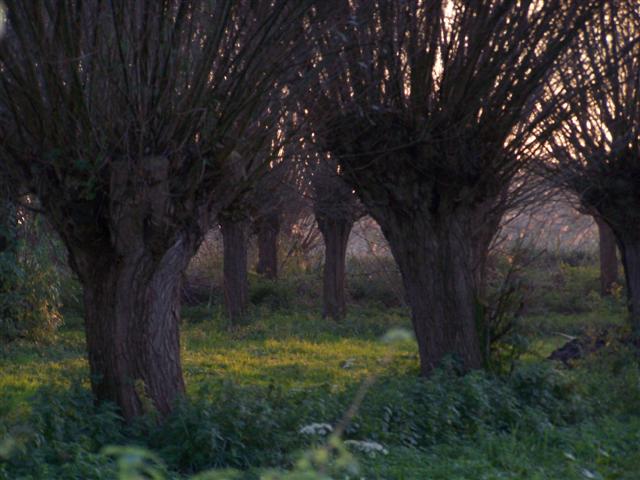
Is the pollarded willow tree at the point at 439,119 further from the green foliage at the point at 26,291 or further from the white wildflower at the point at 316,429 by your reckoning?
the green foliage at the point at 26,291

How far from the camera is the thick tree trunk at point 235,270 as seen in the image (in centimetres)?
2678

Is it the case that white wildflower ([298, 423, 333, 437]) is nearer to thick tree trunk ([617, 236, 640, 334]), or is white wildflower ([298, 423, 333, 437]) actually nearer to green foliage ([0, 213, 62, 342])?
thick tree trunk ([617, 236, 640, 334])

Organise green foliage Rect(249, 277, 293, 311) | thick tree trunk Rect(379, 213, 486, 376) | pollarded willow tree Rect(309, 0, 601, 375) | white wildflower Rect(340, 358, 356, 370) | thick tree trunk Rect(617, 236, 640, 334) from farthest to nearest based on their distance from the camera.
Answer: green foliage Rect(249, 277, 293, 311), white wildflower Rect(340, 358, 356, 370), thick tree trunk Rect(617, 236, 640, 334), thick tree trunk Rect(379, 213, 486, 376), pollarded willow tree Rect(309, 0, 601, 375)

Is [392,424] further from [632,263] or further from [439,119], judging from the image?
[632,263]

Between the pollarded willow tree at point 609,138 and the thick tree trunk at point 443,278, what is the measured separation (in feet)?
7.99

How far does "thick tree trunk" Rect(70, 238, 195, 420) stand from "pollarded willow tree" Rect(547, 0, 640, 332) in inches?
254

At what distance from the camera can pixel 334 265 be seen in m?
27.4

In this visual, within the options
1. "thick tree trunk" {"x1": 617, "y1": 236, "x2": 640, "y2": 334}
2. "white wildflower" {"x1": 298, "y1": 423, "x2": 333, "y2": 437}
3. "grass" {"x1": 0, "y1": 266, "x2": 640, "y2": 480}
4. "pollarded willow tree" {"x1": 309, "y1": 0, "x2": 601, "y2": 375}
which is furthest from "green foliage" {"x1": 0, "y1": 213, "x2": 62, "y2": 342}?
"white wildflower" {"x1": 298, "y1": 423, "x2": 333, "y2": 437}

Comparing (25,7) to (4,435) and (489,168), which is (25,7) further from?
(489,168)

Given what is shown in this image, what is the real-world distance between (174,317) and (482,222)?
16.2ft

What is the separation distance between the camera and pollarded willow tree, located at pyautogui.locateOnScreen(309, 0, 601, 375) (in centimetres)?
1037

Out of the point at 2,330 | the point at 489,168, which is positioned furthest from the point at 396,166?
the point at 2,330

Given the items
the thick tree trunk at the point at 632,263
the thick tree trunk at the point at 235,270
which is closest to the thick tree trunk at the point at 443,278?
the thick tree trunk at the point at 632,263

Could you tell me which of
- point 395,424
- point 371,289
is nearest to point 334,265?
point 371,289
